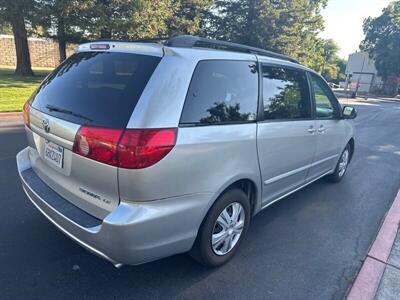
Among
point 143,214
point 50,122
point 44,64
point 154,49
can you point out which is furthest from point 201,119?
point 44,64

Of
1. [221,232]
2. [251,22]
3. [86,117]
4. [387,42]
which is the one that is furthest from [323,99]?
[387,42]

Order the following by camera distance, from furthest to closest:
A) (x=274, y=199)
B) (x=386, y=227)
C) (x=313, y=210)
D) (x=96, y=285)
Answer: (x=313, y=210) < (x=386, y=227) < (x=274, y=199) < (x=96, y=285)

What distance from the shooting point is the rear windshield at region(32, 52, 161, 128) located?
232 cm

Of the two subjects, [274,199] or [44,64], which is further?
[44,64]

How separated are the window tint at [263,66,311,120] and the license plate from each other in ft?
5.96

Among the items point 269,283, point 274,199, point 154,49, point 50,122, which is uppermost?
point 154,49

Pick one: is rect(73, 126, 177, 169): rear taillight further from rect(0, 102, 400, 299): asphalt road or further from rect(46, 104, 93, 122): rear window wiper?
rect(0, 102, 400, 299): asphalt road

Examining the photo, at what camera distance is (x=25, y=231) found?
3316 millimetres

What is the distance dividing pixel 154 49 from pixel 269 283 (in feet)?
7.03

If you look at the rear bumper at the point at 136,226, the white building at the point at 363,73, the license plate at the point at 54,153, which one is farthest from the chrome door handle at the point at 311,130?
the white building at the point at 363,73

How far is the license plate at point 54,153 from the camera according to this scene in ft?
8.48

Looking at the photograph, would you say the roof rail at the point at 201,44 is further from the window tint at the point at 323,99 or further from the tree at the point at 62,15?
the tree at the point at 62,15

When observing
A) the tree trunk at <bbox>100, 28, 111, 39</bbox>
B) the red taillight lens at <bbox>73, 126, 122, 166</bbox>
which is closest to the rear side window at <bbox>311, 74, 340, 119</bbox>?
the red taillight lens at <bbox>73, 126, 122, 166</bbox>

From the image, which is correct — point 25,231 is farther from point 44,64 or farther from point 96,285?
point 44,64
